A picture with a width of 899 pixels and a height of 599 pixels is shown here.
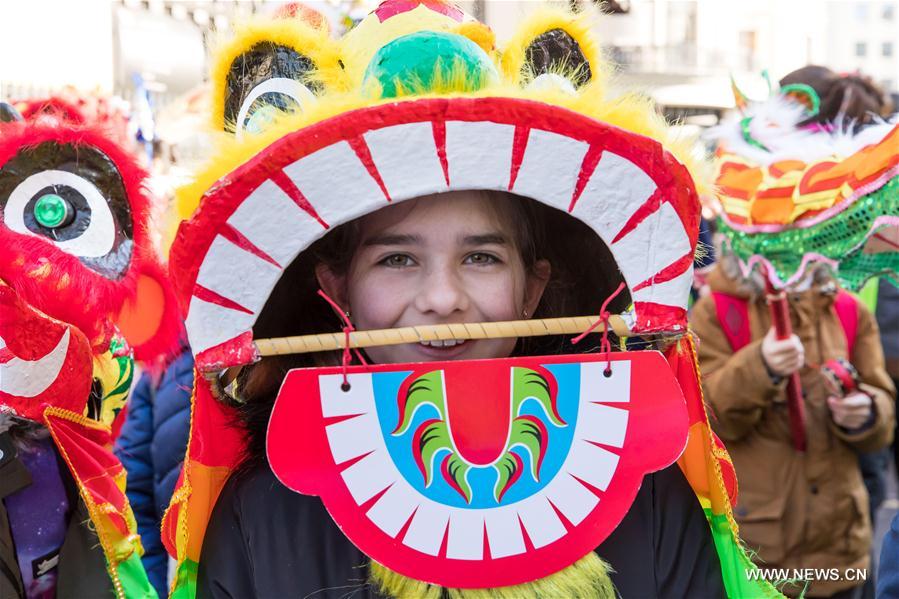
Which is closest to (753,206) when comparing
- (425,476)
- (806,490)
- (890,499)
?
(806,490)

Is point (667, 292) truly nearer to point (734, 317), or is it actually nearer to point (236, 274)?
point (236, 274)

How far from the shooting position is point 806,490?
3.10 meters

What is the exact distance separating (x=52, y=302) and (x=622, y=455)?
121cm

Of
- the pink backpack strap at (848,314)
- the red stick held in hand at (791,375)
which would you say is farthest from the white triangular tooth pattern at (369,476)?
the pink backpack strap at (848,314)

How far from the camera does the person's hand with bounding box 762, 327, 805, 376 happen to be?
2.99m

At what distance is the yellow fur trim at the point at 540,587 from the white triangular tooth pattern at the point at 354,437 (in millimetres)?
217

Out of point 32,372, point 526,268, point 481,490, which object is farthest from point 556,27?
point 32,372

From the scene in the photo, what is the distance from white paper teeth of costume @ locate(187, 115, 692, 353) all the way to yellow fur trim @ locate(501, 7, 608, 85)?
42 cm

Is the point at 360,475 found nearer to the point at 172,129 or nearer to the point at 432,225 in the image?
the point at 432,225

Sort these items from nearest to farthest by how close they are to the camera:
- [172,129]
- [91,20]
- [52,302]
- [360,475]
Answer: [360,475], [52,302], [172,129], [91,20]

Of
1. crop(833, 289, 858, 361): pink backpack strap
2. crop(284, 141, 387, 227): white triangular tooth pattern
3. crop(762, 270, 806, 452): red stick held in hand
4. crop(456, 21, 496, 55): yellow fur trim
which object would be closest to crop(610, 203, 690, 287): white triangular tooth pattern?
crop(284, 141, 387, 227): white triangular tooth pattern

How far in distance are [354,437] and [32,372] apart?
0.86 meters

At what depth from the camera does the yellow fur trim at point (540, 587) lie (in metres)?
1.49

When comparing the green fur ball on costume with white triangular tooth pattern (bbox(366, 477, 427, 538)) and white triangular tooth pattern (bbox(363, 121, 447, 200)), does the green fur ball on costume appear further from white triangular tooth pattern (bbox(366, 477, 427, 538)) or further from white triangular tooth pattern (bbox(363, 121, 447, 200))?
white triangular tooth pattern (bbox(366, 477, 427, 538))
